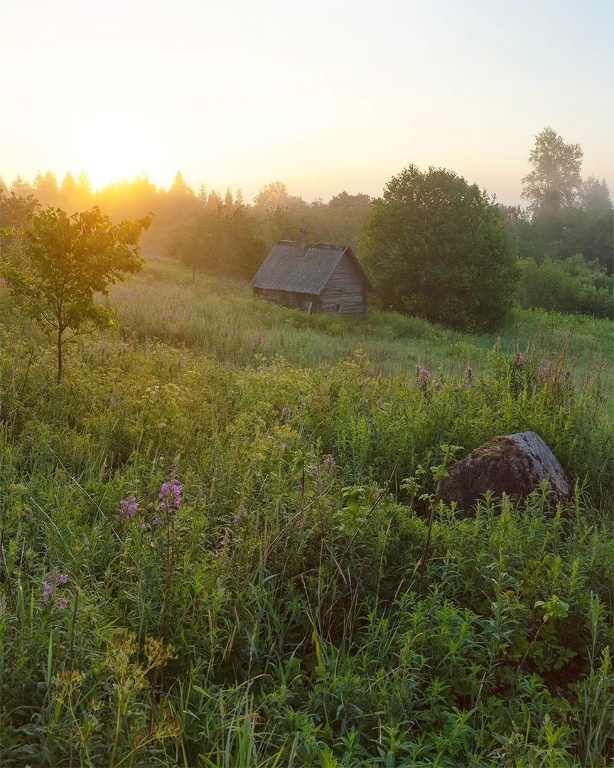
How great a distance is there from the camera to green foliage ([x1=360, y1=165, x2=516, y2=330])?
35.8 meters

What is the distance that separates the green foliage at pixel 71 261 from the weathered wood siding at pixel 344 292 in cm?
2457

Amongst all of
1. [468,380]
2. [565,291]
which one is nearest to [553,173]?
[565,291]

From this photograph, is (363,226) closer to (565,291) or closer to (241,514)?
(565,291)

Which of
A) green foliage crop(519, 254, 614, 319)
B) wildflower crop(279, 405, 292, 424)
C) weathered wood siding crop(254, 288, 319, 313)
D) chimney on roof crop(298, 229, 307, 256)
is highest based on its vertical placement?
chimney on roof crop(298, 229, 307, 256)

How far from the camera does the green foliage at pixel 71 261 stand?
29.5 ft

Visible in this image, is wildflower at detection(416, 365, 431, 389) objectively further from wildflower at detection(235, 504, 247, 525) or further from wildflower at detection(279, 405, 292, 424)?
wildflower at detection(235, 504, 247, 525)

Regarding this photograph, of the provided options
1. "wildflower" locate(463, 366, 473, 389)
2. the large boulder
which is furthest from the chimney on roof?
the large boulder

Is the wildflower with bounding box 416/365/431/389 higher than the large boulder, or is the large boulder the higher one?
the wildflower with bounding box 416/365/431/389

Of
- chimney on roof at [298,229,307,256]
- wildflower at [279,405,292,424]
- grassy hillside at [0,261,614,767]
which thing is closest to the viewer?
grassy hillside at [0,261,614,767]

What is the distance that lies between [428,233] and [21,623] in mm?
34961

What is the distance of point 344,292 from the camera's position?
1355 inches

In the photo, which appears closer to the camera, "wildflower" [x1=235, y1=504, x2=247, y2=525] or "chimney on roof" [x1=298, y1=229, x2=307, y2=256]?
"wildflower" [x1=235, y1=504, x2=247, y2=525]

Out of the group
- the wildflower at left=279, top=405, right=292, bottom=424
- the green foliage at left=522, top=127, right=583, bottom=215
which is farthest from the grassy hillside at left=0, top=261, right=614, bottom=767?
the green foliage at left=522, top=127, right=583, bottom=215

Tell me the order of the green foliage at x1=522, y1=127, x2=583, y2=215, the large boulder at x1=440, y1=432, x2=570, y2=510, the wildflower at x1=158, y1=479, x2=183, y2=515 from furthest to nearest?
the green foliage at x1=522, y1=127, x2=583, y2=215
the large boulder at x1=440, y1=432, x2=570, y2=510
the wildflower at x1=158, y1=479, x2=183, y2=515
